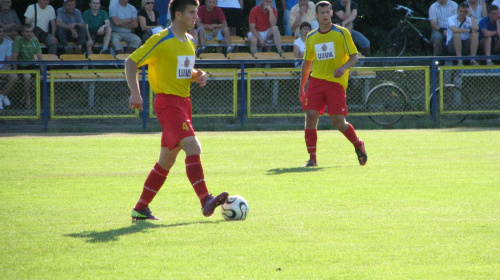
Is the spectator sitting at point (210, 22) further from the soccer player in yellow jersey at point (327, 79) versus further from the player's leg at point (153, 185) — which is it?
the player's leg at point (153, 185)

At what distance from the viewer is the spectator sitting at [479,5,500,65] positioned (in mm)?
18125

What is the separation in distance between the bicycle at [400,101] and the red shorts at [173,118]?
1084 centimetres

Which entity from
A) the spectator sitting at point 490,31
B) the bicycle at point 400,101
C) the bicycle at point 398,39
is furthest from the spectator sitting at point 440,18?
the bicycle at point 400,101

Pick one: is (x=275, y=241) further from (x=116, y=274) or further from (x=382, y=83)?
(x=382, y=83)

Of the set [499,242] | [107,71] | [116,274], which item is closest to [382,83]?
[107,71]

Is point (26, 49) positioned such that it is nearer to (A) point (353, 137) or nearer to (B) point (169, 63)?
(A) point (353, 137)

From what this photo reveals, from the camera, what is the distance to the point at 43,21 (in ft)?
58.4

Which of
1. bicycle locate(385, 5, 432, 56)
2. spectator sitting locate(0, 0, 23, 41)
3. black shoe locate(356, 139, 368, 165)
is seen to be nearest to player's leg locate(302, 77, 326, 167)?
black shoe locate(356, 139, 368, 165)

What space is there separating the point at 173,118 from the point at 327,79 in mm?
4624

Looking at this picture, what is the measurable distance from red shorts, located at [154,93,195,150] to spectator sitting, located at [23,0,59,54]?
12173 millimetres

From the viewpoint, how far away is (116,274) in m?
4.51

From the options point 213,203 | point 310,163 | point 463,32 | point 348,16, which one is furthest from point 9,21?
point 213,203

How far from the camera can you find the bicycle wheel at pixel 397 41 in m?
20.8

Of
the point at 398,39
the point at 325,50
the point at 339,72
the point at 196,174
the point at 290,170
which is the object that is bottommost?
the point at 290,170
